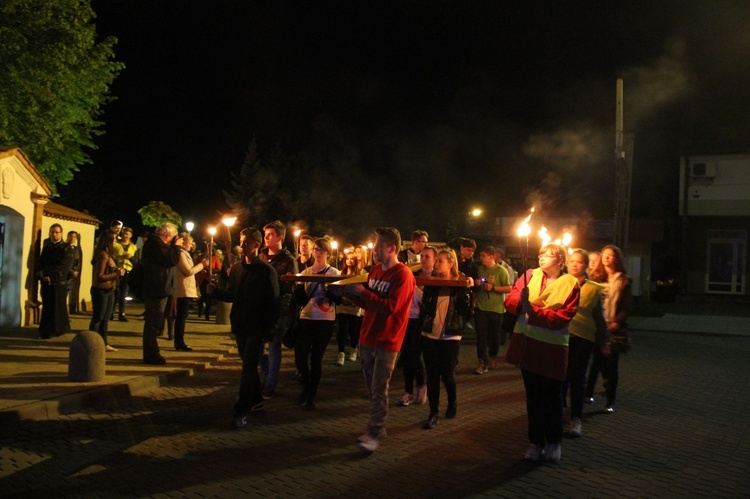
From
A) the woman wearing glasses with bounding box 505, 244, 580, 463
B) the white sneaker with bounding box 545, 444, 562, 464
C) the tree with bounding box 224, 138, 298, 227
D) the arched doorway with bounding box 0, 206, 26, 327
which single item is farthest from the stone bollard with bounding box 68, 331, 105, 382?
the tree with bounding box 224, 138, 298, 227

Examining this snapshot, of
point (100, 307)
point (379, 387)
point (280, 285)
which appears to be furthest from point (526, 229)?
point (100, 307)

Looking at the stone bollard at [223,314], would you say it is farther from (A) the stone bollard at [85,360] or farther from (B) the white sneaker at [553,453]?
(B) the white sneaker at [553,453]

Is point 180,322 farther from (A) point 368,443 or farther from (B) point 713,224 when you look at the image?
(B) point 713,224

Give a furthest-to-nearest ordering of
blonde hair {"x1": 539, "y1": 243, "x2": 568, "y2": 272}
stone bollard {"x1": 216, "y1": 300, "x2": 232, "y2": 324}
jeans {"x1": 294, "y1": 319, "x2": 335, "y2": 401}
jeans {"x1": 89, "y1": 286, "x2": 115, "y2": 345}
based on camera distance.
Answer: stone bollard {"x1": 216, "y1": 300, "x2": 232, "y2": 324}, jeans {"x1": 89, "y1": 286, "x2": 115, "y2": 345}, jeans {"x1": 294, "y1": 319, "x2": 335, "y2": 401}, blonde hair {"x1": 539, "y1": 243, "x2": 568, "y2": 272}

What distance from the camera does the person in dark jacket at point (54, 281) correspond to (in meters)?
11.1

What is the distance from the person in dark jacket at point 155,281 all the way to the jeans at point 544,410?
5.59 m

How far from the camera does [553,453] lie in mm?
5602

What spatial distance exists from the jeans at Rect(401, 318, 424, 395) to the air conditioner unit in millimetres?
29058

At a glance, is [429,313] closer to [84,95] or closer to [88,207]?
[84,95]

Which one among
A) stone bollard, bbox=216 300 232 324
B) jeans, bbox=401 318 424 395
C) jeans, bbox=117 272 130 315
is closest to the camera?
jeans, bbox=401 318 424 395

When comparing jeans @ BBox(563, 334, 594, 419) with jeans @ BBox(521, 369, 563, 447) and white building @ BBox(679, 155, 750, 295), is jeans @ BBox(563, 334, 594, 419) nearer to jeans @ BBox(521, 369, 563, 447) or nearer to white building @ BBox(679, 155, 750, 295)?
jeans @ BBox(521, 369, 563, 447)

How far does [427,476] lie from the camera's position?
16.9ft

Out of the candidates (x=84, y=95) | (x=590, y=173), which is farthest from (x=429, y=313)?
(x=590, y=173)

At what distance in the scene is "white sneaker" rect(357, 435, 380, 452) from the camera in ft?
18.5
